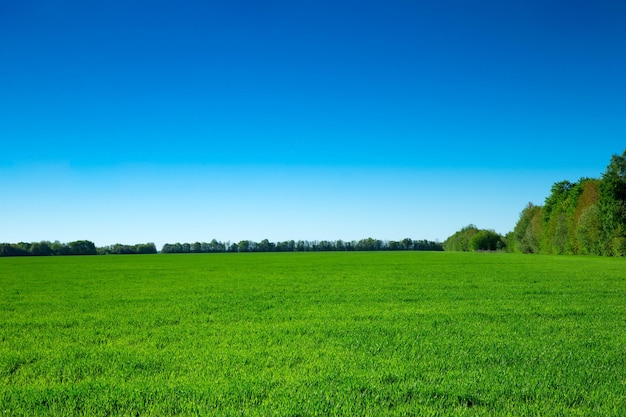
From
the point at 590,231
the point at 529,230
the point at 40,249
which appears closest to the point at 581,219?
the point at 590,231

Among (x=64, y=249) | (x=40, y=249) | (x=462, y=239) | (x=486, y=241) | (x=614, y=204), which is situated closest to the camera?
(x=614, y=204)

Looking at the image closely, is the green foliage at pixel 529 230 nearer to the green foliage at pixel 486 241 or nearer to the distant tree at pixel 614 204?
the distant tree at pixel 614 204

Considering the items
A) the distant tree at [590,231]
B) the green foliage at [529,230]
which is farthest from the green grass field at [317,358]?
the green foliage at [529,230]

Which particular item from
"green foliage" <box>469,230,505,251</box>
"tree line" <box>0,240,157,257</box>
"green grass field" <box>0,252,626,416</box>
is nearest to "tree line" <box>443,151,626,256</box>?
"green foliage" <box>469,230,505,251</box>

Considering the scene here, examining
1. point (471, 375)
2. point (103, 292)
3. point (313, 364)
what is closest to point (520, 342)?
point (471, 375)

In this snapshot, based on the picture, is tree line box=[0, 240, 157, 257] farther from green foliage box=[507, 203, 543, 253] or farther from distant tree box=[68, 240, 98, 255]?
green foliage box=[507, 203, 543, 253]

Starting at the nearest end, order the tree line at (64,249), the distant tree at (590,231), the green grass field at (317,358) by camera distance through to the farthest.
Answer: the green grass field at (317,358) < the distant tree at (590,231) < the tree line at (64,249)

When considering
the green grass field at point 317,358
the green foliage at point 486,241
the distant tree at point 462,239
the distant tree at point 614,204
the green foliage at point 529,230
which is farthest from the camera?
the distant tree at point 462,239

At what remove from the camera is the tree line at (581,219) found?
2490 inches

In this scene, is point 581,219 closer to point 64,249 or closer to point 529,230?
point 529,230

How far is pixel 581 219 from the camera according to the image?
70750 millimetres

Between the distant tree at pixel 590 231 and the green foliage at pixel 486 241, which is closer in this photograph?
the distant tree at pixel 590 231

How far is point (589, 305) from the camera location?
15352 mm

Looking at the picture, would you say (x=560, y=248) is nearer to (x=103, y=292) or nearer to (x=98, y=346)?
(x=103, y=292)
